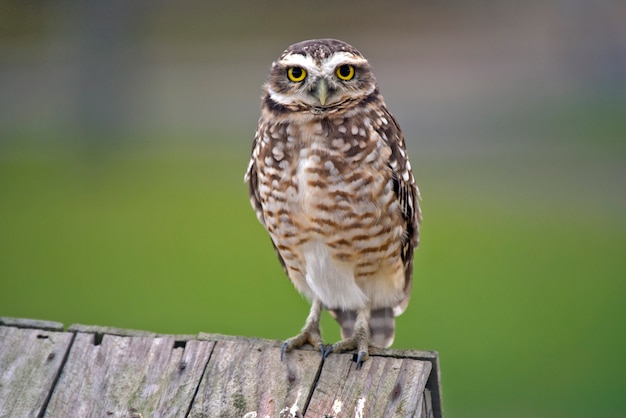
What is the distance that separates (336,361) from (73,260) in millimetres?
6205

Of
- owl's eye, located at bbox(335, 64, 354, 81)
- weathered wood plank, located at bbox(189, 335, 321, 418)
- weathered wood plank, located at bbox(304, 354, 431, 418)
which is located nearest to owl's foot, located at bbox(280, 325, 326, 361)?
weathered wood plank, located at bbox(189, 335, 321, 418)

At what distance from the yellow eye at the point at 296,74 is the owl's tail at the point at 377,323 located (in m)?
1.13

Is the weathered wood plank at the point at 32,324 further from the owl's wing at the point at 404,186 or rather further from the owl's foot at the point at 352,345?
the owl's wing at the point at 404,186

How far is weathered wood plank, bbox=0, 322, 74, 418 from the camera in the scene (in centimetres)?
287

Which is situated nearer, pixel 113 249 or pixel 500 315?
pixel 500 315

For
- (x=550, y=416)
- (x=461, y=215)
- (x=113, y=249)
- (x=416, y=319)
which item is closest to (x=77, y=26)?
(x=113, y=249)

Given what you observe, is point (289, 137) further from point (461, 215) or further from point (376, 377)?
point (461, 215)

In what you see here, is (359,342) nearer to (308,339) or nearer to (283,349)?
(308,339)

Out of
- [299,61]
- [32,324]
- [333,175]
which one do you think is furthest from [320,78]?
[32,324]

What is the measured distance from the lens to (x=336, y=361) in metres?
2.98

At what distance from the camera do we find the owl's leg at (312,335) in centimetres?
330

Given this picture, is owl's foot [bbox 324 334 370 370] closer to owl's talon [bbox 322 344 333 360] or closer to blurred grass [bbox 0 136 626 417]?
owl's talon [bbox 322 344 333 360]

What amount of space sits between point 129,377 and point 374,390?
760 mm

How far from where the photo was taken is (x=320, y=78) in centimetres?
350
